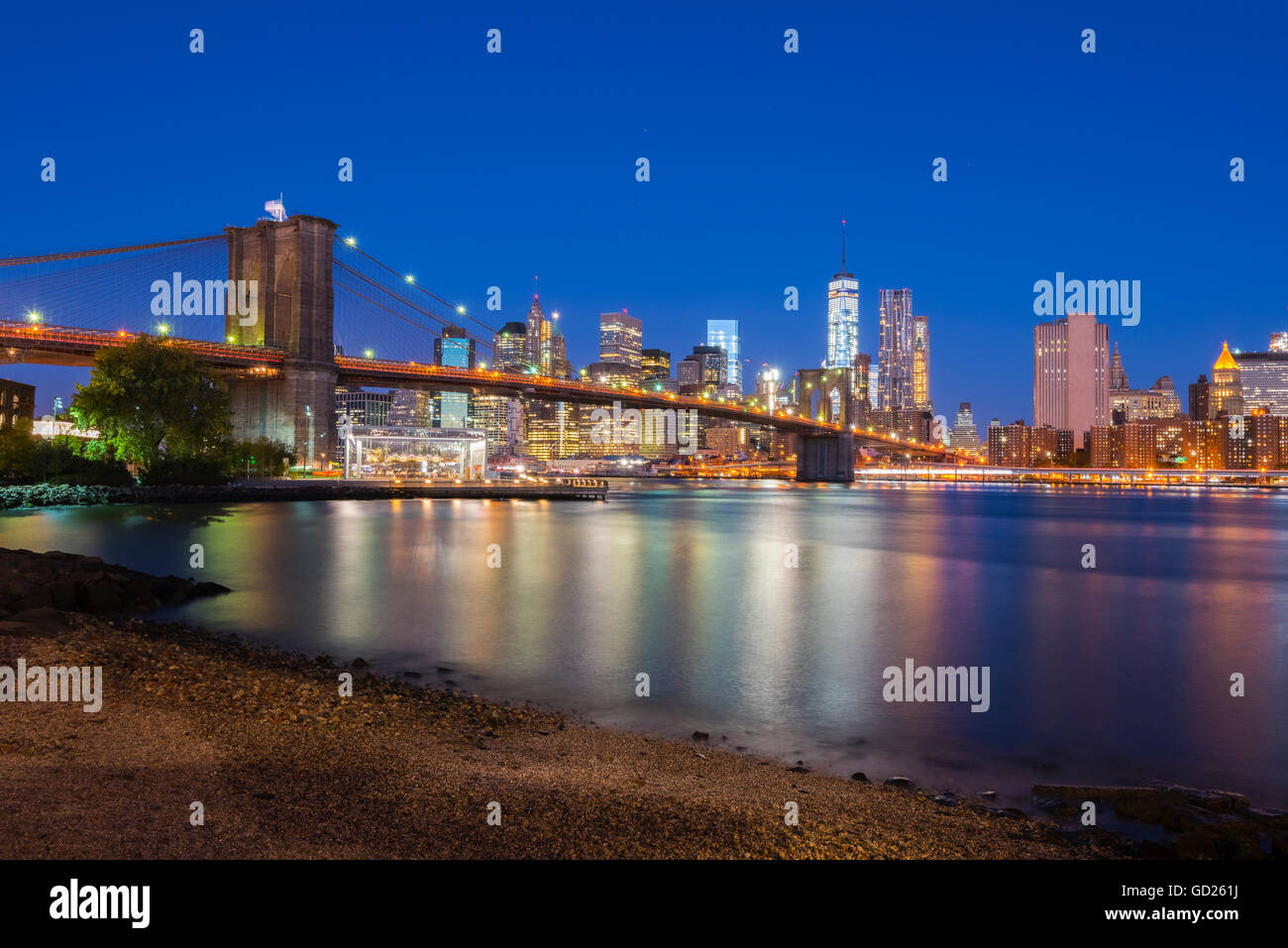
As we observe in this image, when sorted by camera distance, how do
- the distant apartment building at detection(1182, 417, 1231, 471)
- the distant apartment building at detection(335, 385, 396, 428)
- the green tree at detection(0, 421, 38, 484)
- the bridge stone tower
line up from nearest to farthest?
the green tree at detection(0, 421, 38, 484) < the bridge stone tower < the distant apartment building at detection(335, 385, 396, 428) < the distant apartment building at detection(1182, 417, 1231, 471)

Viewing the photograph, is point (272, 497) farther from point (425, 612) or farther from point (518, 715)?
point (518, 715)

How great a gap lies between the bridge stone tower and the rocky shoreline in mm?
60051

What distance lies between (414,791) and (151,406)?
174ft

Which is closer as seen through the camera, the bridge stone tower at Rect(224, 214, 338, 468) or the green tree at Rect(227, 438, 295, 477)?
the green tree at Rect(227, 438, 295, 477)

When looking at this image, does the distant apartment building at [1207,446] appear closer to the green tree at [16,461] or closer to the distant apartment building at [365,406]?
the distant apartment building at [365,406]

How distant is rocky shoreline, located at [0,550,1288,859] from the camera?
4.71 meters

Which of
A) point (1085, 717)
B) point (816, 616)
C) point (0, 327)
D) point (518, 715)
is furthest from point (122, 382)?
point (1085, 717)

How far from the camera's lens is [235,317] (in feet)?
228

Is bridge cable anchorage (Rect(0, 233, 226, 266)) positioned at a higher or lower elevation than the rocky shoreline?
higher

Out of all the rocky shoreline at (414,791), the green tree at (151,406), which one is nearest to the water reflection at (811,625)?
the rocky shoreline at (414,791)

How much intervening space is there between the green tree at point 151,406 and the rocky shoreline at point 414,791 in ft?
151

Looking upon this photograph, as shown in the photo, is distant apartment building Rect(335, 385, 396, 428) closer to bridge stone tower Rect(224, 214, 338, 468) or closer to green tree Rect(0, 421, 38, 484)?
bridge stone tower Rect(224, 214, 338, 468)

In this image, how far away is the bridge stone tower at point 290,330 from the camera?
65.2m

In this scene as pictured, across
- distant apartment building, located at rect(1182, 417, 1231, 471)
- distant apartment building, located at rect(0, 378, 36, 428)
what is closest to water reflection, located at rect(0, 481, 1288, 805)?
distant apartment building, located at rect(0, 378, 36, 428)
